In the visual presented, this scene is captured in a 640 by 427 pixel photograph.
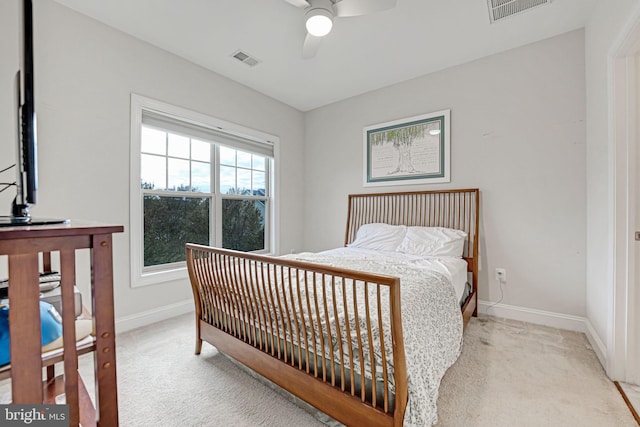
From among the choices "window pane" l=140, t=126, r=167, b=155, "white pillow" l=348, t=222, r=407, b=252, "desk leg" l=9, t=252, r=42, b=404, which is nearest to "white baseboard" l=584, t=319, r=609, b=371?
"white pillow" l=348, t=222, r=407, b=252

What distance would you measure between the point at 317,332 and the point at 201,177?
99.3 inches

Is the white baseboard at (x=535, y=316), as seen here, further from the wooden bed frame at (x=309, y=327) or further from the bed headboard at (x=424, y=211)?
the wooden bed frame at (x=309, y=327)

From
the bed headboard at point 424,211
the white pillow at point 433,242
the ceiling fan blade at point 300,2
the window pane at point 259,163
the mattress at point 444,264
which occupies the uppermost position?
the ceiling fan blade at point 300,2

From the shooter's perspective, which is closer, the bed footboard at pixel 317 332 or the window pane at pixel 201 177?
the bed footboard at pixel 317 332

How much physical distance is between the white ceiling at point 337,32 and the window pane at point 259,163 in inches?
40.1

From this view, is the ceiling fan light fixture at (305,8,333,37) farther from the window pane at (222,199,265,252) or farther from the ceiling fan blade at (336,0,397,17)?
the window pane at (222,199,265,252)

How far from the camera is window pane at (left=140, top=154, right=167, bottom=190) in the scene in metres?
2.76

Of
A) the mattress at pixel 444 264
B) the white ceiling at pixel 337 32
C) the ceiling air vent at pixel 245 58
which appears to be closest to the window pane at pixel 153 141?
the white ceiling at pixel 337 32

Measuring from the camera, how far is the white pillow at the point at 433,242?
2.68m

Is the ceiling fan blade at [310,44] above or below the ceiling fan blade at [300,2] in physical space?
below

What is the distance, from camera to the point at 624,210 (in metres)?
1.72

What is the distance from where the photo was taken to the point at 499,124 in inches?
111

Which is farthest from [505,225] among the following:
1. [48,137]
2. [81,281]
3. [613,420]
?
[48,137]

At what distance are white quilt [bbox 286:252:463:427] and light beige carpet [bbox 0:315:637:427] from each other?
0.29 meters
